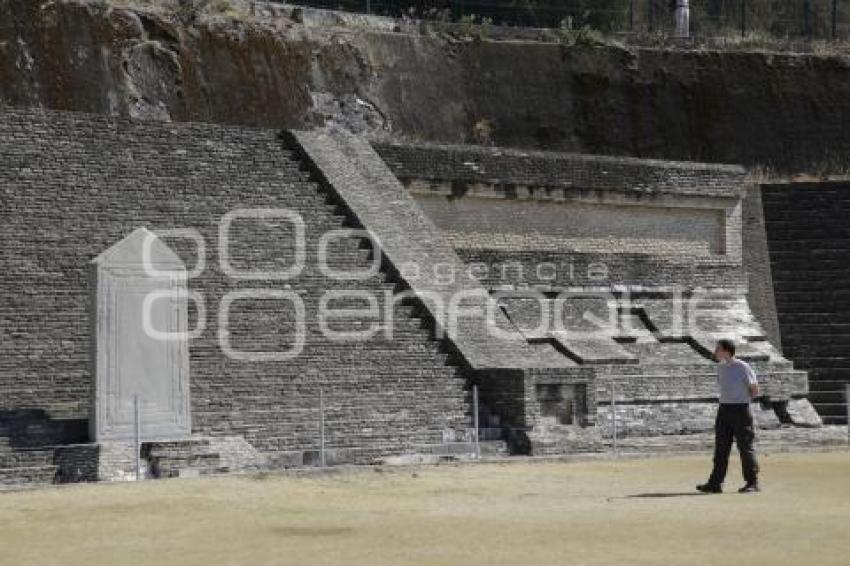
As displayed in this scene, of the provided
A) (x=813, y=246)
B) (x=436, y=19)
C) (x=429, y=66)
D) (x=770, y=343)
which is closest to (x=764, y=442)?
(x=770, y=343)

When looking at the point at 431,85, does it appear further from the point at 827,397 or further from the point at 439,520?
the point at 439,520

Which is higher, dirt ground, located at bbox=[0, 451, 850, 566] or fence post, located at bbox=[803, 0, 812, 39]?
fence post, located at bbox=[803, 0, 812, 39]

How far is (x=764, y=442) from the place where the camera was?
70.6 ft

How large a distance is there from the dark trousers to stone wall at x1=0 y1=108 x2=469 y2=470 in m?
4.24

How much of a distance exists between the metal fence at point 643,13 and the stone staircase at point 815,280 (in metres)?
7.91

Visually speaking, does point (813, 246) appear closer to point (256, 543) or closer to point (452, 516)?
point (452, 516)

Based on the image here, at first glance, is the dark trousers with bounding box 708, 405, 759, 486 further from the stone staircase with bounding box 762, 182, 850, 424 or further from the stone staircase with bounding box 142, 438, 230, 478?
the stone staircase with bounding box 762, 182, 850, 424

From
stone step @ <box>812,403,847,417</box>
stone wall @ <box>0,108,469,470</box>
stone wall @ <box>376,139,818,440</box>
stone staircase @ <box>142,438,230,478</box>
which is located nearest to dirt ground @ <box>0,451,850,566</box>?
stone staircase @ <box>142,438,230,478</box>

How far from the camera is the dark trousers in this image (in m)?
15.3

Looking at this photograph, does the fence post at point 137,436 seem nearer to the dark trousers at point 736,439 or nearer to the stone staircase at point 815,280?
the dark trousers at point 736,439

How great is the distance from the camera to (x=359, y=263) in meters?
22.1

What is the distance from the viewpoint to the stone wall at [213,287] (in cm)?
1833

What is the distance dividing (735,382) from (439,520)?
12.2ft

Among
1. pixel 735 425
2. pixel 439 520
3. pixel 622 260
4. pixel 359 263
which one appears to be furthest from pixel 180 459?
pixel 622 260
